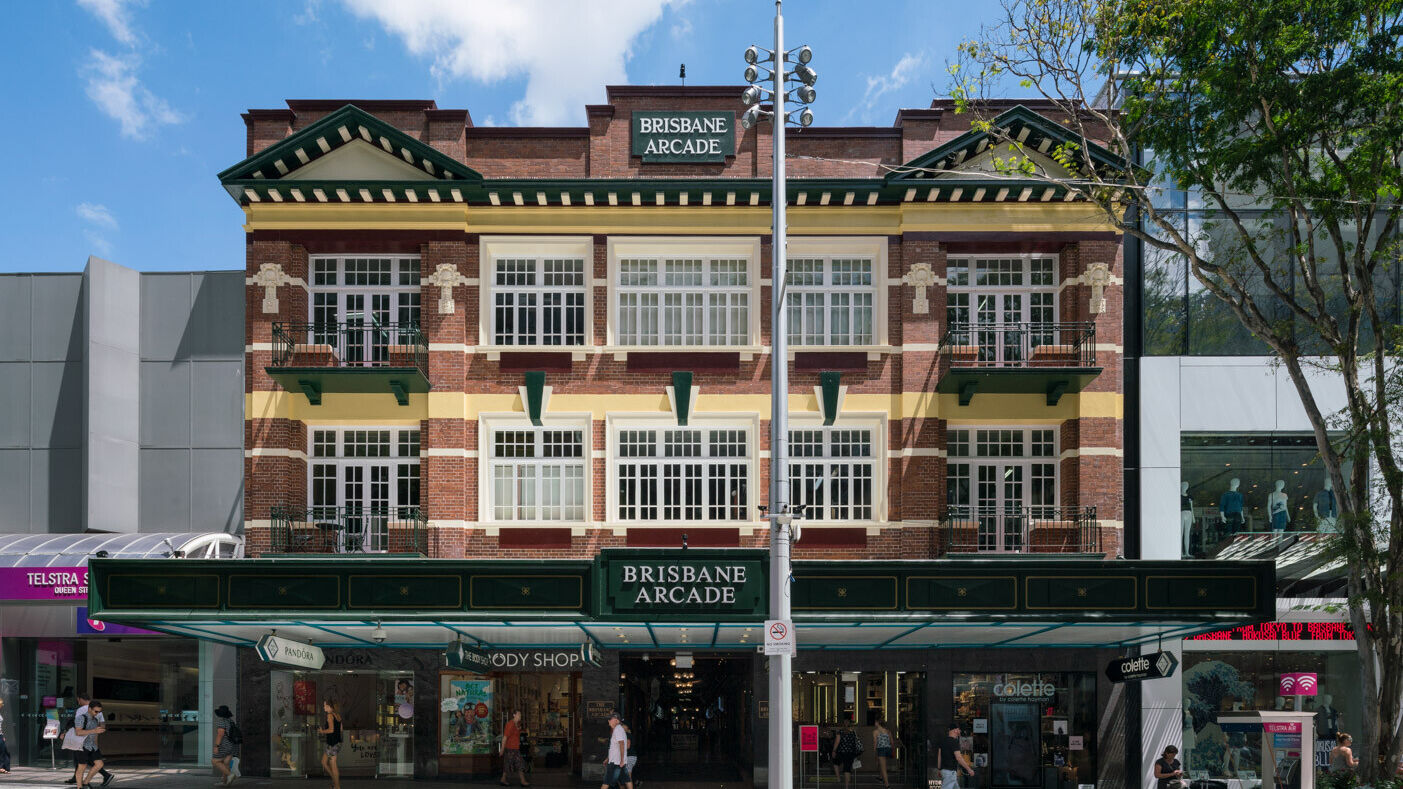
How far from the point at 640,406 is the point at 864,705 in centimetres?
787

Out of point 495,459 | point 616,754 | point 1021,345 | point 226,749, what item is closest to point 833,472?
point 1021,345

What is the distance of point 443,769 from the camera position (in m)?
24.7

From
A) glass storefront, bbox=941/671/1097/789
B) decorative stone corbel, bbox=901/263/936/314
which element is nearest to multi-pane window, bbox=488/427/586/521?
decorative stone corbel, bbox=901/263/936/314

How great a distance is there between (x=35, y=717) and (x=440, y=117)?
51.9 ft

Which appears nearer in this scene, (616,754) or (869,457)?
(616,754)

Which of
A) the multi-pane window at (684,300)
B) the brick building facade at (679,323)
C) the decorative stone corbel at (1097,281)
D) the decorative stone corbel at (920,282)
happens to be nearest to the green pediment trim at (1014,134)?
the brick building facade at (679,323)

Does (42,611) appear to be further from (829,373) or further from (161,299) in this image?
(829,373)

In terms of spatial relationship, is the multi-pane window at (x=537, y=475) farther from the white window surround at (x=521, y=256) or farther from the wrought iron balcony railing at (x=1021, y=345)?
the wrought iron balcony railing at (x=1021, y=345)

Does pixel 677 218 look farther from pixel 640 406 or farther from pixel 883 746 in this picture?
pixel 883 746

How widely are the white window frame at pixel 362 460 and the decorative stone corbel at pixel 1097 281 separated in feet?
46.3

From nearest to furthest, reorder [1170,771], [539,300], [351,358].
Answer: [1170,771], [351,358], [539,300]

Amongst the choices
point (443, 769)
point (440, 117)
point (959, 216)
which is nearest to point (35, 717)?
point (443, 769)

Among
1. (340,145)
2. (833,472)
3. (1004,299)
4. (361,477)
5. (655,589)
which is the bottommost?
(655,589)

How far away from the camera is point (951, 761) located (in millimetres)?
22141
